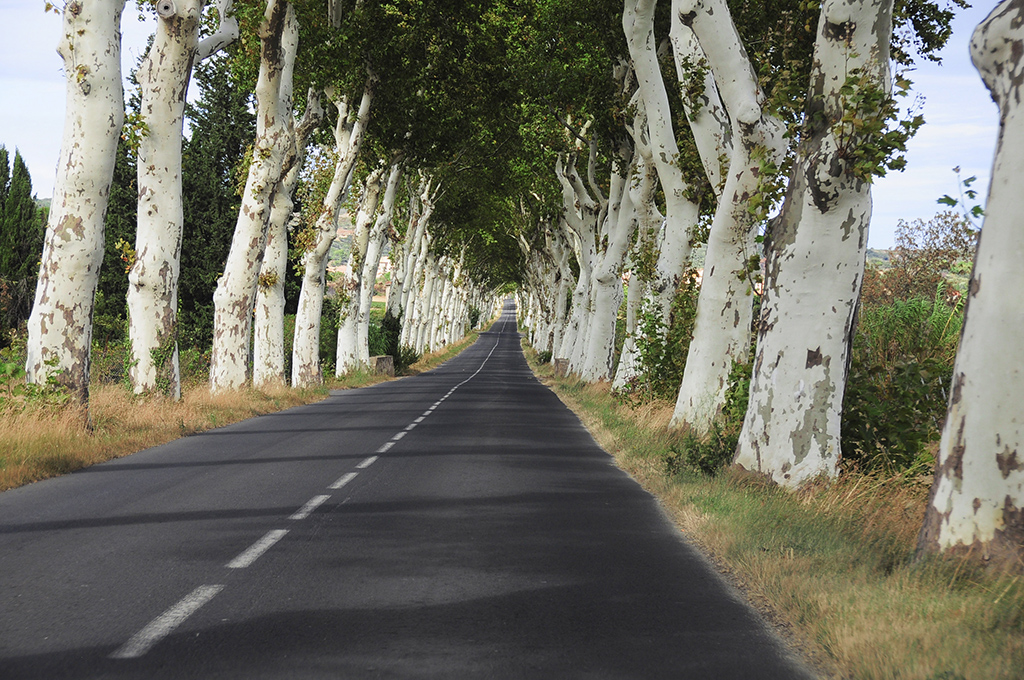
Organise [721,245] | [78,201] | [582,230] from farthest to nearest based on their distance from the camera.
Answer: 1. [582,230]
2. [78,201]
3. [721,245]

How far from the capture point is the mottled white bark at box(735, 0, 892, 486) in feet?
29.0

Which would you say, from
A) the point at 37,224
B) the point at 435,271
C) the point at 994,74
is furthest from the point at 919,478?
the point at 435,271

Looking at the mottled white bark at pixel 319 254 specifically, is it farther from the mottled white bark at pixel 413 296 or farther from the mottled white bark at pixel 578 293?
the mottled white bark at pixel 413 296

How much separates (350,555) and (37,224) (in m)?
42.9

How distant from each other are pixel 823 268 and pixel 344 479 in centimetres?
570

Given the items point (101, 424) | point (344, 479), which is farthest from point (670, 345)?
point (101, 424)

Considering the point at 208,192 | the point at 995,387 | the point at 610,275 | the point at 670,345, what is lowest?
the point at 995,387

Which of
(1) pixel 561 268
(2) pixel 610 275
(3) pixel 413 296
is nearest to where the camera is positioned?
(2) pixel 610 275

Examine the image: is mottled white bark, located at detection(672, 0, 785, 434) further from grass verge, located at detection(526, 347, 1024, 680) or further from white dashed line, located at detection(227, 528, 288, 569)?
white dashed line, located at detection(227, 528, 288, 569)

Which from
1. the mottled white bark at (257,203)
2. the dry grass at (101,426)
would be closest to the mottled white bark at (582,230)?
the mottled white bark at (257,203)

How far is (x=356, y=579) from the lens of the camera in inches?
246

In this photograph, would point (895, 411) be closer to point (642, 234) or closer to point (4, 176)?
point (642, 234)

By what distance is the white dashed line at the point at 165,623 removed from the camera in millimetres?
4680

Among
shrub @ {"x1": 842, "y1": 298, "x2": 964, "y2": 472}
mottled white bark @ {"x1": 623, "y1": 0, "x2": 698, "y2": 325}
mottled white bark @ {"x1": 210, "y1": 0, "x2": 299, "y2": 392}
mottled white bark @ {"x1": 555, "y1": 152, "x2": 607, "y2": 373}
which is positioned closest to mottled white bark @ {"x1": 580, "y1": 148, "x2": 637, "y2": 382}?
mottled white bark @ {"x1": 555, "y1": 152, "x2": 607, "y2": 373}
